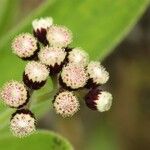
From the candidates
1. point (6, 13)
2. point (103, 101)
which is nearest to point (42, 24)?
point (103, 101)

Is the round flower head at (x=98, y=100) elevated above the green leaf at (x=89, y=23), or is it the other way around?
the green leaf at (x=89, y=23)

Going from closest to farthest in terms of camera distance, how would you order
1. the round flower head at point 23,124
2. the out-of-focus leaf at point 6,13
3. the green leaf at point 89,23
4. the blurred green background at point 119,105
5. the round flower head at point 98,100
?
1. the round flower head at point 23,124
2. the round flower head at point 98,100
3. the green leaf at point 89,23
4. the out-of-focus leaf at point 6,13
5. the blurred green background at point 119,105

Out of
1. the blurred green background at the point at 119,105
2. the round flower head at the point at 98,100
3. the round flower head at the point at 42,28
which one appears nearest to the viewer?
the round flower head at the point at 98,100

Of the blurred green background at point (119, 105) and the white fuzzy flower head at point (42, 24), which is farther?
the blurred green background at point (119, 105)

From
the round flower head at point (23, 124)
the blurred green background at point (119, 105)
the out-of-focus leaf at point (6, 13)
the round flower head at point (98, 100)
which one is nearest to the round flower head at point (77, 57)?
the round flower head at point (98, 100)

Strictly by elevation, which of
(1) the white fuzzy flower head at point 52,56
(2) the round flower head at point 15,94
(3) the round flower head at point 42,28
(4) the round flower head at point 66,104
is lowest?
(4) the round flower head at point 66,104

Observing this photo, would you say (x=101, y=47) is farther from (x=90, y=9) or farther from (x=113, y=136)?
(x=113, y=136)

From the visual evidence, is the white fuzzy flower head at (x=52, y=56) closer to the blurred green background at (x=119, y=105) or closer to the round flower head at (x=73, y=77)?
the round flower head at (x=73, y=77)

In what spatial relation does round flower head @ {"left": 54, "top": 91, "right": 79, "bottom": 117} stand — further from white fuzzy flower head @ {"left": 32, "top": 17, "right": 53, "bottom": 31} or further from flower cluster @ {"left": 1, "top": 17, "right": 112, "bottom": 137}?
white fuzzy flower head @ {"left": 32, "top": 17, "right": 53, "bottom": 31}
